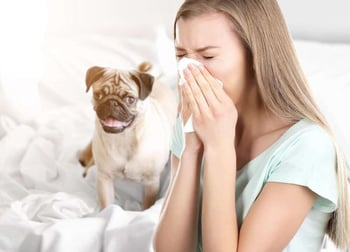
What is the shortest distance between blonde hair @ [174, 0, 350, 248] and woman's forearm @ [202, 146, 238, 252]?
93 millimetres

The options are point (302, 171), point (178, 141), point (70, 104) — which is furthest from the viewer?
point (70, 104)

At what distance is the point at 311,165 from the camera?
84 cm

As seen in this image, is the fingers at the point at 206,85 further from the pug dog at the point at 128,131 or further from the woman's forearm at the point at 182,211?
the pug dog at the point at 128,131

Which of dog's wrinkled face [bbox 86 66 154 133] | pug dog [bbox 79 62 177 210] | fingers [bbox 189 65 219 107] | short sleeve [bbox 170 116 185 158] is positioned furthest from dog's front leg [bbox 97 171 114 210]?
fingers [bbox 189 65 219 107]

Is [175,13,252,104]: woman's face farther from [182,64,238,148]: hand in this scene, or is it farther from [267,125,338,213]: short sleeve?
[267,125,338,213]: short sleeve

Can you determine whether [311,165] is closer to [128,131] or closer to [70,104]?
[128,131]

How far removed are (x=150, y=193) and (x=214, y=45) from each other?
2.26ft

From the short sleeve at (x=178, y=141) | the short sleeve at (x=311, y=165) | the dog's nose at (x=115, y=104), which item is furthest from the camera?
the dog's nose at (x=115, y=104)

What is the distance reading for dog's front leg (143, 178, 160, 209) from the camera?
148 centimetres

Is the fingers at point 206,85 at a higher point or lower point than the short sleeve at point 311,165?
higher

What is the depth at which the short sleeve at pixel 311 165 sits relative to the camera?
0.84 metres

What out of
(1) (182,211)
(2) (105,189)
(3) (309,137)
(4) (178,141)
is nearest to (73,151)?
(2) (105,189)

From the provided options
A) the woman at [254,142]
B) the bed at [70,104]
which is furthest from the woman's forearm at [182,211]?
the bed at [70,104]

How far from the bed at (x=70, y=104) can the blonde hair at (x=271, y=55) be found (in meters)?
0.35
